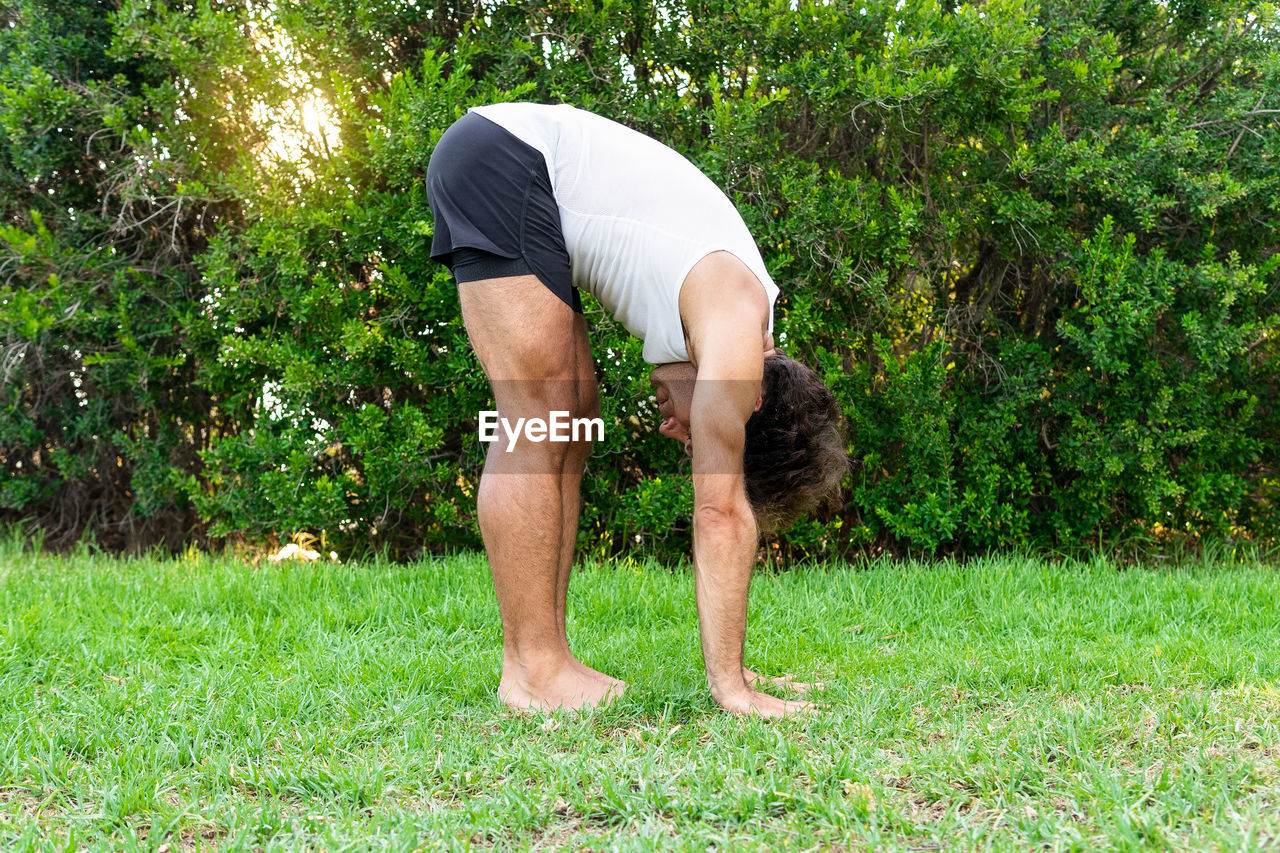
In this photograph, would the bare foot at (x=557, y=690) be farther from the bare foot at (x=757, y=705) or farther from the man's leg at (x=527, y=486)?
the bare foot at (x=757, y=705)

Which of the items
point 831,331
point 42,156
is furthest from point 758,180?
point 42,156

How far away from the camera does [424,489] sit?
5117 millimetres

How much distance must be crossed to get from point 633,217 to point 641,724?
134 cm

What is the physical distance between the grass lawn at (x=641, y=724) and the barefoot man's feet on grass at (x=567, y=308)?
24cm

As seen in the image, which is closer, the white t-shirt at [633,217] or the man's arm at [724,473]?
the man's arm at [724,473]

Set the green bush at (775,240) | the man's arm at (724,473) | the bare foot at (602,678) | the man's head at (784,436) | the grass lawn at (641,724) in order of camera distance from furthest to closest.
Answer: the green bush at (775,240)
the man's head at (784,436)
the bare foot at (602,678)
the man's arm at (724,473)
the grass lawn at (641,724)

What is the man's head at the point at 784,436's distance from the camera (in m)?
2.91

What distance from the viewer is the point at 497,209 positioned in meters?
2.65

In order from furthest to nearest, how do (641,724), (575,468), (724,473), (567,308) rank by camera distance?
(575,468), (567,308), (641,724), (724,473)

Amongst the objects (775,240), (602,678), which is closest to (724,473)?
(602,678)

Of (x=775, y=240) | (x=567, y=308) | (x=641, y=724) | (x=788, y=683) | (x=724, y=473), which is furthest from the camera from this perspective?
(x=775, y=240)

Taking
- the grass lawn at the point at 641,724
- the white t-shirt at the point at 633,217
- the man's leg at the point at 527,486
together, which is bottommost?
the grass lawn at the point at 641,724

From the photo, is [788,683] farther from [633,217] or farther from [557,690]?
[633,217]

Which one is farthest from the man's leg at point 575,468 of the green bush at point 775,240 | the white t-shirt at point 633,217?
the green bush at point 775,240
